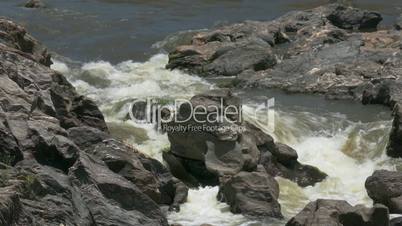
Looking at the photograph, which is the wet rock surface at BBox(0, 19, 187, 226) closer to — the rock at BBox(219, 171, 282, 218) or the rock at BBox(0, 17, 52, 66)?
the rock at BBox(219, 171, 282, 218)

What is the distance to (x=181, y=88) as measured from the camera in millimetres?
22078

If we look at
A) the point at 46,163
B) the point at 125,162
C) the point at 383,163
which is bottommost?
the point at 383,163

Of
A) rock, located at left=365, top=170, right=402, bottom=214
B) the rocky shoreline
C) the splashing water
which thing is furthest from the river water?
the rocky shoreline

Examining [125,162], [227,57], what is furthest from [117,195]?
[227,57]

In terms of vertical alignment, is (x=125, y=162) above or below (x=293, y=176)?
above

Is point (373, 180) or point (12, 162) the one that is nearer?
point (12, 162)

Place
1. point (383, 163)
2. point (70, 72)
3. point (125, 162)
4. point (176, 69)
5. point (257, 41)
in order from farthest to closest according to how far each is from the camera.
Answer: point (257, 41), point (176, 69), point (70, 72), point (383, 163), point (125, 162)

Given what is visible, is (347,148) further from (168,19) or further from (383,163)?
(168,19)

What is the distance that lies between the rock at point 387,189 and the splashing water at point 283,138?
1.33ft

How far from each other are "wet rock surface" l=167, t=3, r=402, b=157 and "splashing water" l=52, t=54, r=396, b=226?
141 cm

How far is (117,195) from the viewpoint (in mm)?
9438

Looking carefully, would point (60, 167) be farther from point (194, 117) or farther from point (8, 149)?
point (194, 117)

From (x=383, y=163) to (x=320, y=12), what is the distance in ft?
56.1

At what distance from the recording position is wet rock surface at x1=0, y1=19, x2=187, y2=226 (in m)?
7.53
